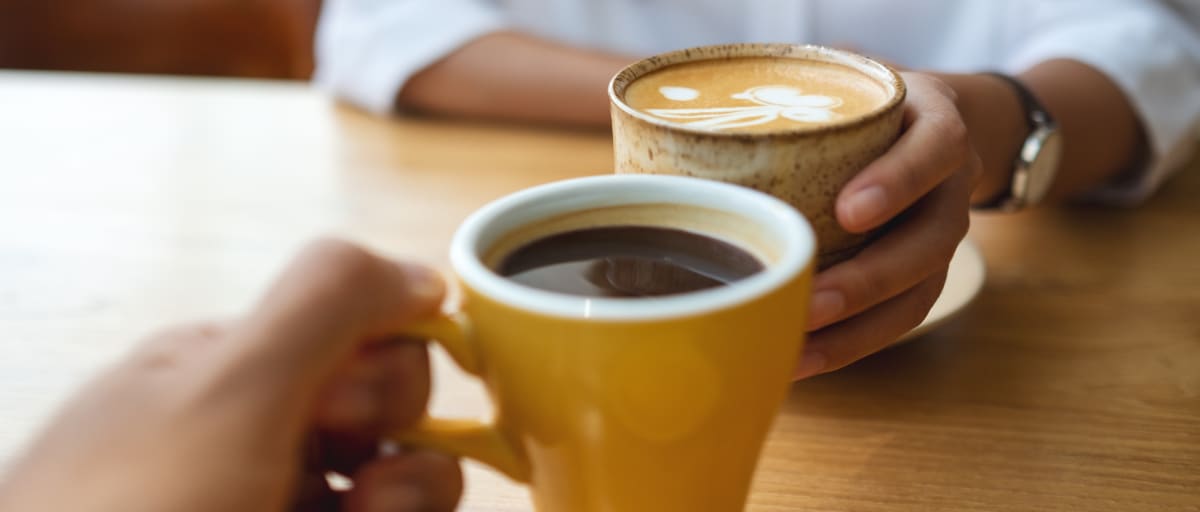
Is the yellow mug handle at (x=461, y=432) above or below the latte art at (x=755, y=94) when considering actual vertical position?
below

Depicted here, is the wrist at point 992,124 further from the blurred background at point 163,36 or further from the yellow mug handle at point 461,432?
the blurred background at point 163,36

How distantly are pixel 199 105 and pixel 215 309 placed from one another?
553mm

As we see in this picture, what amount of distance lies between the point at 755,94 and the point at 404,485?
0.30m

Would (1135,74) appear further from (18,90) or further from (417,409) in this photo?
(18,90)

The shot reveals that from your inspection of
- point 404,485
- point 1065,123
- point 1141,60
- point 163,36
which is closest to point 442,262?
point 404,485

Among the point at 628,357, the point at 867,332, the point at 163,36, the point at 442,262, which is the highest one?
the point at 628,357

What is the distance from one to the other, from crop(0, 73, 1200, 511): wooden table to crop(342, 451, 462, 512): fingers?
16cm

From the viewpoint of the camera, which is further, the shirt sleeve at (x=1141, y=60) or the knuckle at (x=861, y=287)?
the shirt sleeve at (x=1141, y=60)

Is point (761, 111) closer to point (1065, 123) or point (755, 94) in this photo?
point (755, 94)

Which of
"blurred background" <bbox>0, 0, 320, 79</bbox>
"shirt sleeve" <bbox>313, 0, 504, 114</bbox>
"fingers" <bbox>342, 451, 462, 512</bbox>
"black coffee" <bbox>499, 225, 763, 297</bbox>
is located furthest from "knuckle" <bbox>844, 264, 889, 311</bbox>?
"blurred background" <bbox>0, 0, 320, 79</bbox>

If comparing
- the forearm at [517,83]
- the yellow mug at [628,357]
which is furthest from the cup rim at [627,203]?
the forearm at [517,83]

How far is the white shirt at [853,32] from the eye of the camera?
1.04 m

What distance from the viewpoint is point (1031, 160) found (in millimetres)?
868

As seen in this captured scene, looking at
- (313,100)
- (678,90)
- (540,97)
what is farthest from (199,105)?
(678,90)
